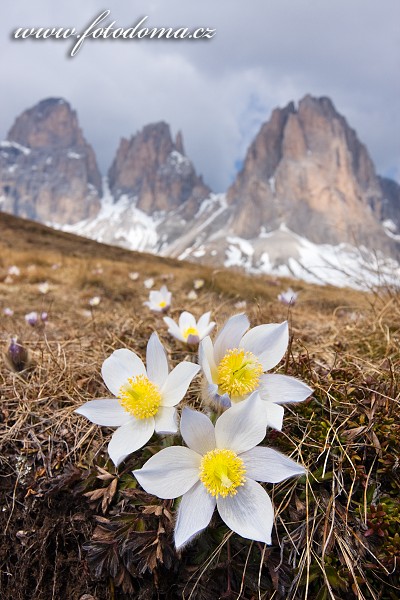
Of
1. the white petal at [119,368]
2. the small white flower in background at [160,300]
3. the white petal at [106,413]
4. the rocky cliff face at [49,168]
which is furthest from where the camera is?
the rocky cliff face at [49,168]

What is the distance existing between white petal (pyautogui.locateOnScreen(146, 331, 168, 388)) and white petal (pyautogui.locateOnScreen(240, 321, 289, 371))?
0.26 m

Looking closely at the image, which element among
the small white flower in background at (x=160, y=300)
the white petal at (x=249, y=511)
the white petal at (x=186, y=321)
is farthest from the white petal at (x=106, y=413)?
the small white flower in background at (x=160, y=300)

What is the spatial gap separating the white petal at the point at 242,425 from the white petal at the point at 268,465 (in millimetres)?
26

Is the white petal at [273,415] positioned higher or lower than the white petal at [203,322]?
lower

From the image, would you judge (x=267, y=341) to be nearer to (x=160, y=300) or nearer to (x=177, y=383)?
(x=177, y=383)

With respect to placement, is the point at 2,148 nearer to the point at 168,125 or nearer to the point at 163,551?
the point at 168,125

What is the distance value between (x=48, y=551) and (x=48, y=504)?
0.15 meters

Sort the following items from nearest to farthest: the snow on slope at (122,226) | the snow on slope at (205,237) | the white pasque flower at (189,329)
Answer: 1. the white pasque flower at (189,329)
2. the snow on slope at (205,237)
3. the snow on slope at (122,226)

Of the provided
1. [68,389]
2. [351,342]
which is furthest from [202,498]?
[351,342]

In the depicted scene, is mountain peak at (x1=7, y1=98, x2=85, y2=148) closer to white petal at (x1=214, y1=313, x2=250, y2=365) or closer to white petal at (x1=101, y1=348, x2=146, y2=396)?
white petal at (x1=101, y1=348, x2=146, y2=396)

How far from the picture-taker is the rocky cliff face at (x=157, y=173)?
558ft

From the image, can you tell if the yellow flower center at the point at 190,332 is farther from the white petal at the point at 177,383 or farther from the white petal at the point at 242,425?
the white petal at the point at 242,425

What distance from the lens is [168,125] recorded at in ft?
562

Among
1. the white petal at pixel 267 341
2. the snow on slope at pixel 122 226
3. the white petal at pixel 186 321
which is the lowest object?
the white petal at pixel 186 321
